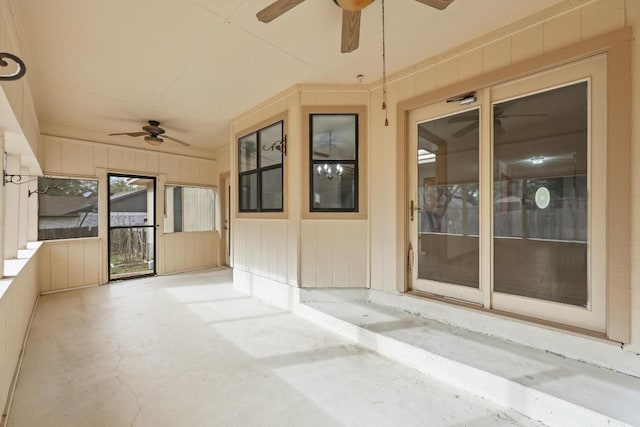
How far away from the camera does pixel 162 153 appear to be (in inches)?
228

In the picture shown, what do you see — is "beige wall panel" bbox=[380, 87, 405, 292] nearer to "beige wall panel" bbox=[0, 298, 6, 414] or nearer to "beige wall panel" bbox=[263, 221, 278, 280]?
"beige wall panel" bbox=[263, 221, 278, 280]

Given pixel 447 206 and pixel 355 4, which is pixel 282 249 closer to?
pixel 447 206

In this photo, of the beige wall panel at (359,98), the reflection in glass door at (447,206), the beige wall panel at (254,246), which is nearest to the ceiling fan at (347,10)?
the reflection in glass door at (447,206)

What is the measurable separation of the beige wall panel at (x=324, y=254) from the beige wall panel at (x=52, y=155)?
15.0ft

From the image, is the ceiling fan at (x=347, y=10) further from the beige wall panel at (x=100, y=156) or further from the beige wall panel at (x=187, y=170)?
the beige wall panel at (x=187, y=170)

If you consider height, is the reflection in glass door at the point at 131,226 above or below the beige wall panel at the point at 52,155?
below

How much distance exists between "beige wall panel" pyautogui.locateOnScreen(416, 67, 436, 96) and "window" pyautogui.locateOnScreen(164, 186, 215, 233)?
5300 mm

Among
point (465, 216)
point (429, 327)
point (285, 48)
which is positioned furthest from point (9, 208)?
point (465, 216)

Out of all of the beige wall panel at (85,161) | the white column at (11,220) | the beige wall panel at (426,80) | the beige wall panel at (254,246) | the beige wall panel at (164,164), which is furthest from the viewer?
the beige wall panel at (164,164)

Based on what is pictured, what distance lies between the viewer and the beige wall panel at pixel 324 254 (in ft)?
11.1

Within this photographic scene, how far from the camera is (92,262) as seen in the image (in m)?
4.90

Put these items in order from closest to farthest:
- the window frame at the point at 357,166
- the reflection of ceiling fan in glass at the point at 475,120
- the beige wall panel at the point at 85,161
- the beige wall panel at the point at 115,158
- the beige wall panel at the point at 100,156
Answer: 1. the reflection of ceiling fan in glass at the point at 475,120
2. the window frame at the point at 357,166
3. the beige wall panel at the point at 85,161
4. the beige wall panel at the point at 100,156
5. the beige wall panel at the point at 115,158

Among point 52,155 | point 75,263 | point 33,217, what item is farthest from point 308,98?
point 75,263

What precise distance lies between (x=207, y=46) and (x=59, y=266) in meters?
4.55
